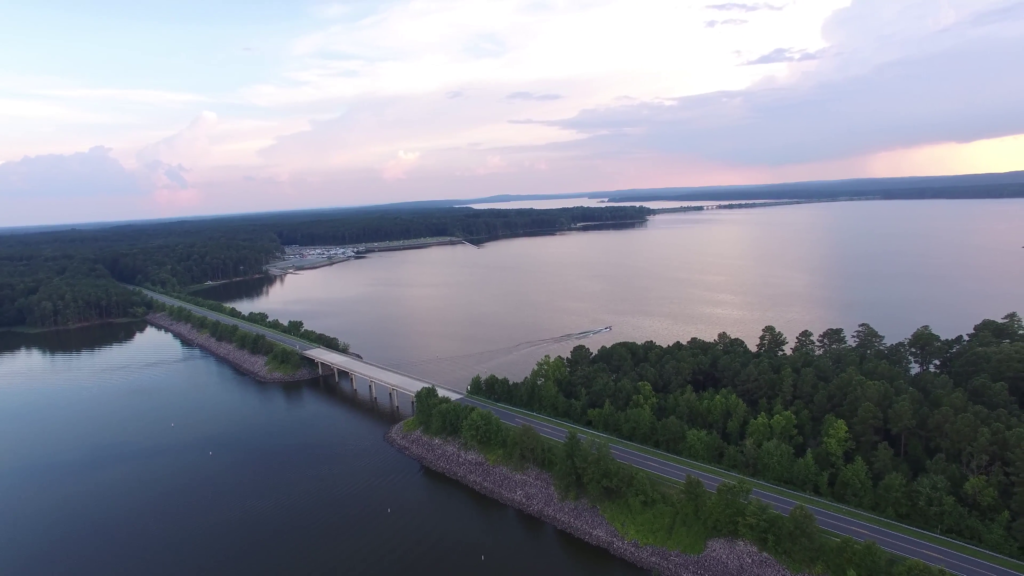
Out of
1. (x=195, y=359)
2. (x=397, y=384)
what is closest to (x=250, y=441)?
(x=397, y=384)

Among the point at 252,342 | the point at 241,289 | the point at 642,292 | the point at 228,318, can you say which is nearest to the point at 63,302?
the point at 241,289

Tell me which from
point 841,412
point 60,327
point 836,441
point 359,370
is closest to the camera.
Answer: point 836,441

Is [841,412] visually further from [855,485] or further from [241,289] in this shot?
[241,289]

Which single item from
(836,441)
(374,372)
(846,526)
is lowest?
(846,526)

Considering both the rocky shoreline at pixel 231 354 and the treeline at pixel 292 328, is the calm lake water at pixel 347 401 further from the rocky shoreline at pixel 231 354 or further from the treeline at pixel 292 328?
the treeline at pixel 292 328

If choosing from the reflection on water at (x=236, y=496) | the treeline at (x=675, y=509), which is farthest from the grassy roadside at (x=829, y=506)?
the reflection on water at (x=236, y=496)

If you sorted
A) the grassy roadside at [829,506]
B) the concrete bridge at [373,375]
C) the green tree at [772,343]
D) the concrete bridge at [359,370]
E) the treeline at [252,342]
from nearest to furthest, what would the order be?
the grassy roadside at [829,506] → the green tree at [772,343] → the concrete bridge at [373,375] → the concrete bridge at [359,370] → the treeline at [252,342]
